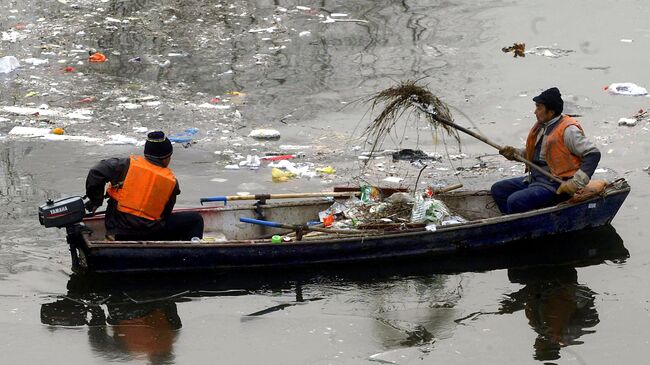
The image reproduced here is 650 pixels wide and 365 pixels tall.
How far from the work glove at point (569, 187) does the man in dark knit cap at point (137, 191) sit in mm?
3348

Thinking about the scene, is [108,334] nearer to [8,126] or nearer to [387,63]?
[8,126]

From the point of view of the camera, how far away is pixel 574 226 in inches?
350

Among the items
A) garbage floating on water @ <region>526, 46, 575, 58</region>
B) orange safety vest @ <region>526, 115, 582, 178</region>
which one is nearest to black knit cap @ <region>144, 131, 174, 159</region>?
orange safety vest @ <region>526, 115, 582, 178</region>

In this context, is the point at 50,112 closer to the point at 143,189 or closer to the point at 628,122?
the point at 143,189

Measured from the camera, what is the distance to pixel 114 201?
7.99 meters

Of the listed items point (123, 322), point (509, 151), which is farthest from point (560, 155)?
point (123, 322)

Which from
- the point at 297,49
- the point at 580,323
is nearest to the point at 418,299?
the point at 580,323

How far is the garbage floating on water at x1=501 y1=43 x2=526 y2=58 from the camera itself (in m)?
13.8

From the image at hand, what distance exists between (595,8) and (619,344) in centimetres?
974

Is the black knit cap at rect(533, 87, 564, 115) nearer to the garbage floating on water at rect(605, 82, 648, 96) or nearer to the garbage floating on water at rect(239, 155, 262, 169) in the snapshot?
the garbage floating on water at rect(239, 155, 262, 169)

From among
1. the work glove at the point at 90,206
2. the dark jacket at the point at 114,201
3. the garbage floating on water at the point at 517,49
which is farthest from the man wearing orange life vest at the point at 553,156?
the garbage floating on water at the point at 517,49

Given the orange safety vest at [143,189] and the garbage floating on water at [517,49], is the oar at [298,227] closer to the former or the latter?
the orange safety vest at [143,189]

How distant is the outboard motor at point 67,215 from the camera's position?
7.63 m

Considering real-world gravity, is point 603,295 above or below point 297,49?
below
